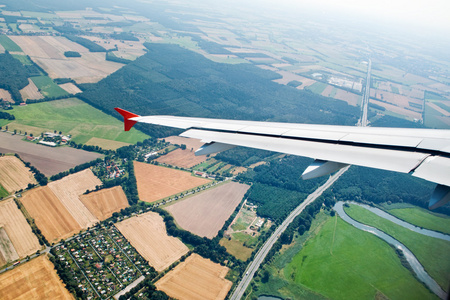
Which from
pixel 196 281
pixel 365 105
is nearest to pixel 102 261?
pixel 196 281

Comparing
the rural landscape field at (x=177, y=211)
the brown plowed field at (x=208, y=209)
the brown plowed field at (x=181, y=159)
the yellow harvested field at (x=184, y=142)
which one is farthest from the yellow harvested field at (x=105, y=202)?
the yellow harvested field at (x=184, y=142)

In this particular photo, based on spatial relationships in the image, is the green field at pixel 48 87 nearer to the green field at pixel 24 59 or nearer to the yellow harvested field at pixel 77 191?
the green field at pixel 24 59

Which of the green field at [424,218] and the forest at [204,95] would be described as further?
the forest at [204,95]

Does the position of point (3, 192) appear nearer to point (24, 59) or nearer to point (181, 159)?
point (181, 159)

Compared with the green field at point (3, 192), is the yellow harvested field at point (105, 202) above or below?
above

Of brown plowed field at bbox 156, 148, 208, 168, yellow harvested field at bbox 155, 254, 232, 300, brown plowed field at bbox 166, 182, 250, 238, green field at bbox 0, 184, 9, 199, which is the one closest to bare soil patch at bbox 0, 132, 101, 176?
green field at bbox 0, 184, 9, 199

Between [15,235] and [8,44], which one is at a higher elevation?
[8,44]
